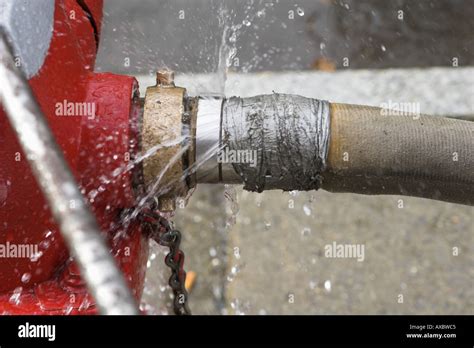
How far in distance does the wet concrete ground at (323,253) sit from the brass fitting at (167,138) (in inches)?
39.7

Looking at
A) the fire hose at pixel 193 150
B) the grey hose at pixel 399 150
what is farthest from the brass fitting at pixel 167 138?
the grey hose at pixel 399 150

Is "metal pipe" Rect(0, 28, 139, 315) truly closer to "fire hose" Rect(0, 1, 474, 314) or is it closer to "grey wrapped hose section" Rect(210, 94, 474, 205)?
"fire hose" Rect(0, 1, 474, 314)

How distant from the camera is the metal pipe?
749 mm

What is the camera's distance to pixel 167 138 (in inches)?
49.1

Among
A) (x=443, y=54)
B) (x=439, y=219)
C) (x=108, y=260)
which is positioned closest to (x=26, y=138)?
(x=108, y=260)

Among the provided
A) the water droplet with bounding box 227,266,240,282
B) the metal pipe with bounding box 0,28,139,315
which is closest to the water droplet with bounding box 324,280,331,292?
the water droplet with bounding box 227,266,240,282

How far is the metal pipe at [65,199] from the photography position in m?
0.75

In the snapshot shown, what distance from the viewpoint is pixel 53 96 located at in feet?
3.90

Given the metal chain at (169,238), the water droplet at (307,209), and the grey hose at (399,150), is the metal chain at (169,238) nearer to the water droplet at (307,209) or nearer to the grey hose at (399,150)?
the grey hose at (399,150)

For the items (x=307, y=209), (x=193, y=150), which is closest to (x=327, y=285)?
(x=307, y=209)

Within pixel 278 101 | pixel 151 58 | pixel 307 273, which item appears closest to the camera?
pixel 278 101

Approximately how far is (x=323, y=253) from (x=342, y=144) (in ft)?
3.48

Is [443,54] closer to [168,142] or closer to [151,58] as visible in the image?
[151,58]
